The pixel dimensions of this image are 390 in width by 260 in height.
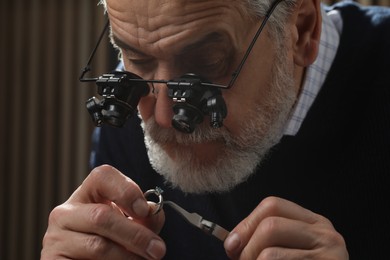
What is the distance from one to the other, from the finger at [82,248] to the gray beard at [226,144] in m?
0.24

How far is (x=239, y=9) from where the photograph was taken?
47.5 inches

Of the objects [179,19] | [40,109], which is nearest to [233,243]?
[179,19]

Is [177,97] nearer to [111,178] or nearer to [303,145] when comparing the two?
[111,178]

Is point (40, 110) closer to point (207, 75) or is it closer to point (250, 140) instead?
point (250, 140)

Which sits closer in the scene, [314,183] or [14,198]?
[314,183]

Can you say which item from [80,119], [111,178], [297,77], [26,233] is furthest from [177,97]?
[26,233]

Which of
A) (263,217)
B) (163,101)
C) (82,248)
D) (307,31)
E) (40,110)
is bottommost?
(40,110)

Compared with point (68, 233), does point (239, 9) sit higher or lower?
higher

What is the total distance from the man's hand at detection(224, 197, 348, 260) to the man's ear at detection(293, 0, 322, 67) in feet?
1.43

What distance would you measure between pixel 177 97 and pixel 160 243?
27cm

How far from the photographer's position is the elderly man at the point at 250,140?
115cm

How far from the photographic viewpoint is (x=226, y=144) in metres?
1.32

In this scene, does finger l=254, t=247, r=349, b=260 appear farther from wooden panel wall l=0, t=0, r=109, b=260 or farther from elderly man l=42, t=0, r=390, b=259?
wooden panel wall l=0, t=0, r=109, b=260

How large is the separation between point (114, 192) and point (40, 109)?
2.31 meters
